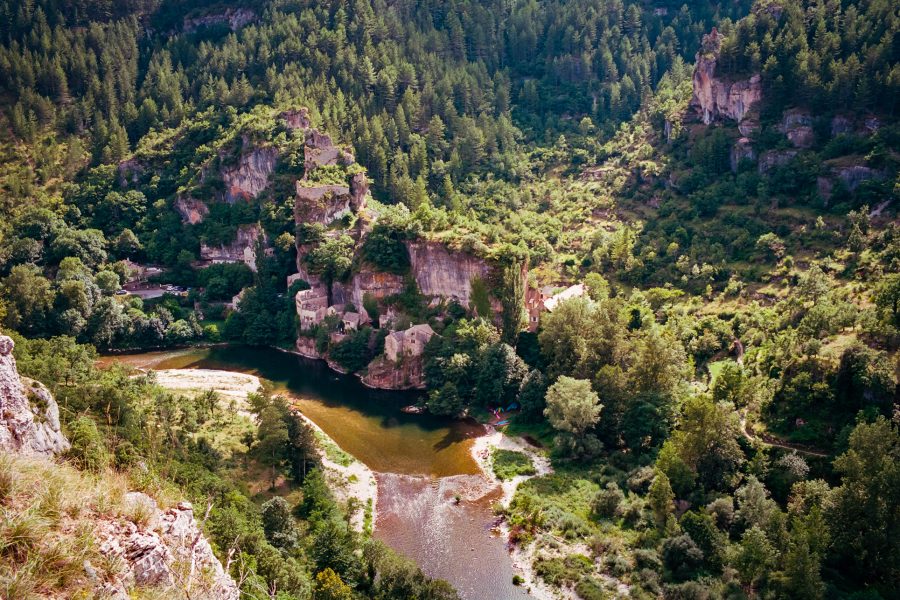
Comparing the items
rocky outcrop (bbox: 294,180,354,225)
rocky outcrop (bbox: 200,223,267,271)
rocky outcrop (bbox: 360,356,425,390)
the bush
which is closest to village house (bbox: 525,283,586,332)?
rocky outcrop (bbox: 360,356,425,390)

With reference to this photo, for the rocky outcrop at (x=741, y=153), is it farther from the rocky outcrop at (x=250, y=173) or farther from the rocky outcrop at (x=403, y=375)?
the rocky outcrop at (x=250, y=173)

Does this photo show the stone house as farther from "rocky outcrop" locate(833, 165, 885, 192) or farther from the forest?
"rocky outcrop" locate(833, 165, 885, 192)

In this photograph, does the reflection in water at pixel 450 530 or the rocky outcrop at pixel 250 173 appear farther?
the rocky outcrop at pixel 250 173

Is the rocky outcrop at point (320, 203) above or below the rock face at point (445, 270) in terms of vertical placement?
above

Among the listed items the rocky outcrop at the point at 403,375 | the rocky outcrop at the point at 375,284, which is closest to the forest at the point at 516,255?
the rocky outcrop at the point at 375,284

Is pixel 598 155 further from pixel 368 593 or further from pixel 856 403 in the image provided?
pixel 368 593

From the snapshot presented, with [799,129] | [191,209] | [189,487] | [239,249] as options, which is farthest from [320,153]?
[189,487]

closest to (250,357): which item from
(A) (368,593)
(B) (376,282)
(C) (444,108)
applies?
(B) (376,282)
